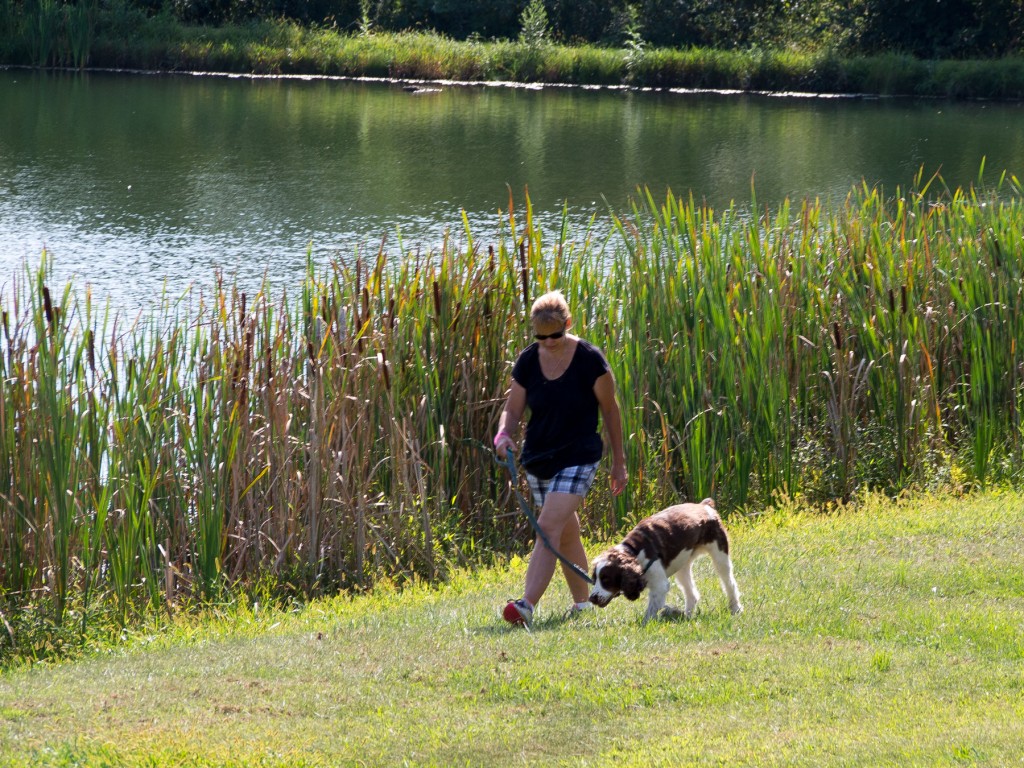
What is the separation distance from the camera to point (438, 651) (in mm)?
4953

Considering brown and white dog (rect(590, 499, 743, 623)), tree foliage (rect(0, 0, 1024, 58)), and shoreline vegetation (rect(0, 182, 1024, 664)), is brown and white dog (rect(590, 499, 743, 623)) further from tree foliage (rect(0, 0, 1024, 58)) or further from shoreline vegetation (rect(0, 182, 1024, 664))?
tree foliage (rect(0, 0, 1024, 58))

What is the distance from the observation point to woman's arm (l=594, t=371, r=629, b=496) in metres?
5.30

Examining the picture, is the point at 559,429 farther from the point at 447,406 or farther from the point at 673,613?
the point at 447,406

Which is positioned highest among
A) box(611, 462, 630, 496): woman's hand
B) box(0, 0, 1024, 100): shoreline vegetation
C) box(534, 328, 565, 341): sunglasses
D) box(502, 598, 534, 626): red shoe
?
box(0, 0, 1024, 100): shoreline vegetation

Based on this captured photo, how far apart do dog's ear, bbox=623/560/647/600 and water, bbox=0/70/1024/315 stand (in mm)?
6307

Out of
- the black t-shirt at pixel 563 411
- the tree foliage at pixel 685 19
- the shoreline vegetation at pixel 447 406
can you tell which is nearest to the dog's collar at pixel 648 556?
the black t-shirt at pixel 563 411

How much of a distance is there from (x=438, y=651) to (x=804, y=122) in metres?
26.8

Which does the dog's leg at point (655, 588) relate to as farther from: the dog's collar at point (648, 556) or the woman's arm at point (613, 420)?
the woman's arm at point (613, 420)

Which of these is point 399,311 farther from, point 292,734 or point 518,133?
point 518,133

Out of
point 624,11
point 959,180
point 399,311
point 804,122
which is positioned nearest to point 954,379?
point 399,311

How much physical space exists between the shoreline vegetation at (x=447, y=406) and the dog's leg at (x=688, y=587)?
1885 millimetres

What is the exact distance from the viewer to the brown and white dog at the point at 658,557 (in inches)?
198

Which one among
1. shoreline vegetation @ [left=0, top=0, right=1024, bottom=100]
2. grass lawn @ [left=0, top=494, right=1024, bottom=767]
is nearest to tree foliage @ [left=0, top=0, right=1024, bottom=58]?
shoreline vegetation @ [left=0, top=0, right=1024, bottom=100]

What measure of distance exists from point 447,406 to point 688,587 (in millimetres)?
2544
